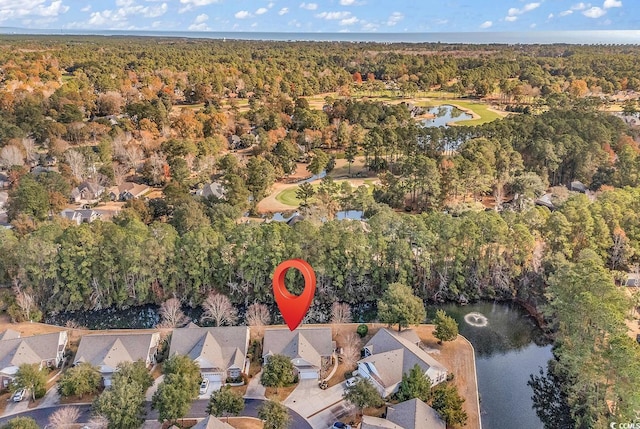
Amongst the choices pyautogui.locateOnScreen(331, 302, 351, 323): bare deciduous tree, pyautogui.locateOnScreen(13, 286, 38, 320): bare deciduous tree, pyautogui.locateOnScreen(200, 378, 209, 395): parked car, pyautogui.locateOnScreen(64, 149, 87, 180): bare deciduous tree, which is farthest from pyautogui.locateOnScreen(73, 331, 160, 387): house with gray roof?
pyautogui.locateOnScreen(64, 149, 87, 180): bare deciduous tree

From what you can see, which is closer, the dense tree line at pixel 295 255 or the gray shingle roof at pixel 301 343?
the gray shingle roof at pixel 301 343

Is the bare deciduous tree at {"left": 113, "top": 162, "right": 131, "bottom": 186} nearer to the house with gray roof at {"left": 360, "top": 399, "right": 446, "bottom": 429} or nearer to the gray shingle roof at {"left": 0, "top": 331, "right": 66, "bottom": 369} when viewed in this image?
the gray shingle roof at {"left": 0, "top": 331, "right": 66, "bottom": 369}

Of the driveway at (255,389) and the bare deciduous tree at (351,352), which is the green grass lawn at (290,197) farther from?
the driveway at (255,389)

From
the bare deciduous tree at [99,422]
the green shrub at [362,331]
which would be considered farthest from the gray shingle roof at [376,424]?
the bare deciduous tree at [99,422]

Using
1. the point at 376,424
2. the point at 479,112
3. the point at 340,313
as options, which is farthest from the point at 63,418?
the point at 479,112

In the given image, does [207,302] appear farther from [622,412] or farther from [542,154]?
[542,154]

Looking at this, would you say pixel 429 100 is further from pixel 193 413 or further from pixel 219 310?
pixel 193 413
